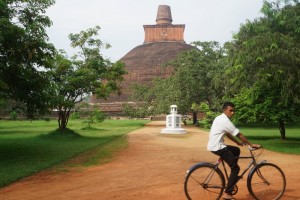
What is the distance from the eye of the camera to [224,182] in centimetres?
600

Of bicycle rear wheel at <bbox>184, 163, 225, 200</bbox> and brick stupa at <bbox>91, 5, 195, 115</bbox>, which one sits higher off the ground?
brick stupa at <bbox>91, 5, 195, 115</bbox>

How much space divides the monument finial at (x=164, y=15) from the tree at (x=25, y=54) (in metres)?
65.5

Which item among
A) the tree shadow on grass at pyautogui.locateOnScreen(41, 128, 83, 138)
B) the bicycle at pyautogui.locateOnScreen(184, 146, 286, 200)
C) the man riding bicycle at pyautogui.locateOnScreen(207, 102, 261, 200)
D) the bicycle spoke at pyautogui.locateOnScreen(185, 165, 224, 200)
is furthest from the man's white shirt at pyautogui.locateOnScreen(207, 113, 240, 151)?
the tree shadow on grass at pyautogui.locateOnScreen(41, 128, 83, 138)

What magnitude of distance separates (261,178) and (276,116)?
10958mm

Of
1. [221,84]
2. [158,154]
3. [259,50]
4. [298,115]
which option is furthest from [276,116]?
[221,84]

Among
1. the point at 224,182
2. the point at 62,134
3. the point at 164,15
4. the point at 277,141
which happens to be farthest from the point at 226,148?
the point at 164,15

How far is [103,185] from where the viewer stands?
7648 millimetres

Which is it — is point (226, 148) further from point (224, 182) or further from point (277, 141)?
point (277, 141)

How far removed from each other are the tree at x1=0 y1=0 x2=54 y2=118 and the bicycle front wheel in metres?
7.93

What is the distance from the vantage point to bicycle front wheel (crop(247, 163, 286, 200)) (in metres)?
6.06

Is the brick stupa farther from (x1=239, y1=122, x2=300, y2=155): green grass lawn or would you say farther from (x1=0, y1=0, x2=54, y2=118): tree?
(x1=0, y1=0, x2=54, y2=118): tree

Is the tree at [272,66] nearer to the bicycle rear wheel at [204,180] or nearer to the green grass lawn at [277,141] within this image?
the green grass lawn at [277,141]

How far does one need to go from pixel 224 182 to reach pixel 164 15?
7324 centimetres

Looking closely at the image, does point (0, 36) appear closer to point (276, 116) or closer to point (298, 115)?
point (276, 116)
